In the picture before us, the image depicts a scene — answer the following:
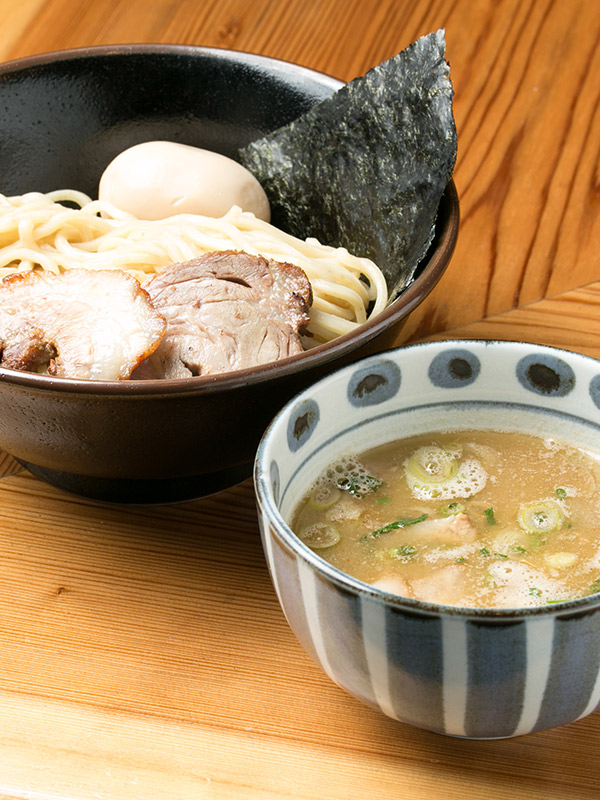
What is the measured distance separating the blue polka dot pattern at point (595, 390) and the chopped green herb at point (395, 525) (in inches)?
10.6

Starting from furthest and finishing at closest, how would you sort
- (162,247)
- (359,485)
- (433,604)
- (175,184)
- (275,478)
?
1. (175,184)
2. (162,247)
3. (359,485)
4. (275,478)
5. (433,604)

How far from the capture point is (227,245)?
1.81 meters

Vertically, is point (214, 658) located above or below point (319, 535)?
below

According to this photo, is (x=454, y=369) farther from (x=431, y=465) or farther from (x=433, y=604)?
(x=433, y=604)

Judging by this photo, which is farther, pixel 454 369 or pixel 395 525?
pixel 454 369

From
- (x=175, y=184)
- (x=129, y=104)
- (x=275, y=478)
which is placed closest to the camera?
(x=275, y=478)

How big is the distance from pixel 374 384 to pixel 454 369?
0.11m

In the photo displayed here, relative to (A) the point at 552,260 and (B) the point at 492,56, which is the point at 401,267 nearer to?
(A) the point at 552,260

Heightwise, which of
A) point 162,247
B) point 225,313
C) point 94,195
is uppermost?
point 225,313

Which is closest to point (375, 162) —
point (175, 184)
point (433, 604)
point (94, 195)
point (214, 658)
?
point (175, 184)

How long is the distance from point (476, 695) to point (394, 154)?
1.12 m

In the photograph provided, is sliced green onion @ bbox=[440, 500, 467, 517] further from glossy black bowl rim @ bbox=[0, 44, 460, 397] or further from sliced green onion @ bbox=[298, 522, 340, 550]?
glossy black bowl rim @ bbox=[0, 44, 460, 397]

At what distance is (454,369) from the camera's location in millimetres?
1290

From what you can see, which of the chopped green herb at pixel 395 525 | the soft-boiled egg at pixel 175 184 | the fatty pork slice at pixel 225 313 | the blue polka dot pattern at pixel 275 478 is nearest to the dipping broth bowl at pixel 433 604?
the blue polka dot pattern at pixel 275 478
